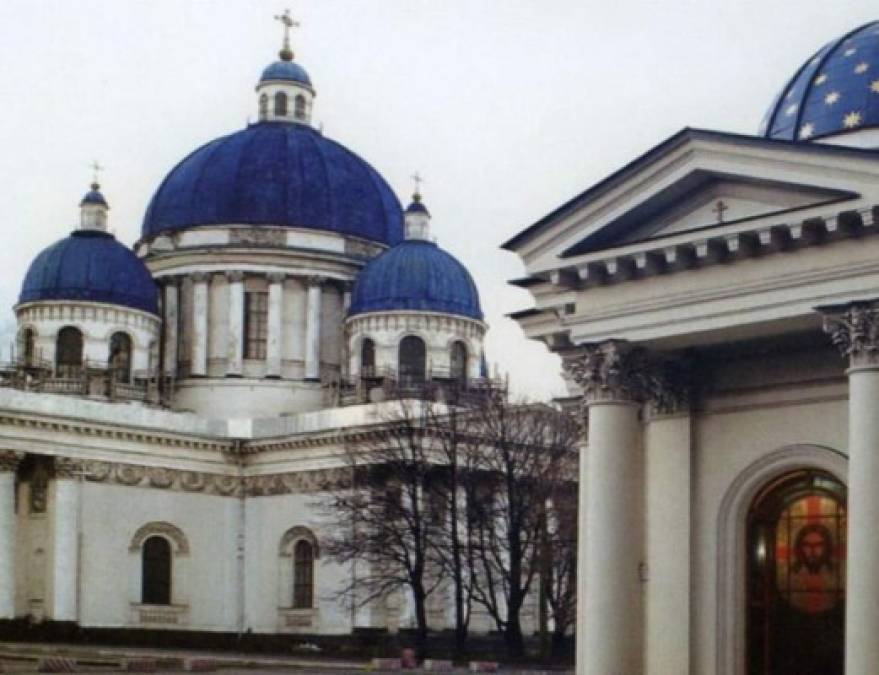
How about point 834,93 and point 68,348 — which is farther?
point 68,348

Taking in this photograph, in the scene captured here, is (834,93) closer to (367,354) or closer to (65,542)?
(65,542)

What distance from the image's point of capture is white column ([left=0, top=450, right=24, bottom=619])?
173ft

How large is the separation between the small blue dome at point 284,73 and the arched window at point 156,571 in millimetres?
20900

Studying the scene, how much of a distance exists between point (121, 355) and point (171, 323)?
323cm

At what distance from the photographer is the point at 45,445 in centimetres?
5372

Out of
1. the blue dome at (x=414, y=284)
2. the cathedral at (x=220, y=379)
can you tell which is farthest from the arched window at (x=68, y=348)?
the blue dome at (x=414, y=284)

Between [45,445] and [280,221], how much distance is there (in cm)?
1387

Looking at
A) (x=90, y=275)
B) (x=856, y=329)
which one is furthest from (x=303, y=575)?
(x=856, y=329)

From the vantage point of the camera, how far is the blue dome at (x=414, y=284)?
60531 millimetres

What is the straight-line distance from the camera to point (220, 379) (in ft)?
205

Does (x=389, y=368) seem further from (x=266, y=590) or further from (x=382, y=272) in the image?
(x=266, y=590)

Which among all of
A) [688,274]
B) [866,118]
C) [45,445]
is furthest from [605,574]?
[45,445]

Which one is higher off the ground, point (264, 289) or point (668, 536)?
point (264, 289)

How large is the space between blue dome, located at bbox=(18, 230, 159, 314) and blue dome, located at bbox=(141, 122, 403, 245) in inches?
126
